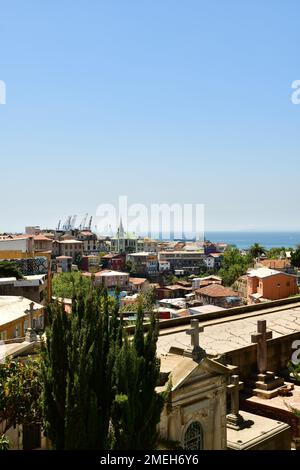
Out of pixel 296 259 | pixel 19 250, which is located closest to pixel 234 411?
pixel 19 250

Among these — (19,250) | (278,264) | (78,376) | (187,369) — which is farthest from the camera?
(278,264)

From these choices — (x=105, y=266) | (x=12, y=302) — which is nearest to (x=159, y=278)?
(x=105, y=266)

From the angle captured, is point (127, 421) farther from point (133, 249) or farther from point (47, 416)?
point (133, 249)

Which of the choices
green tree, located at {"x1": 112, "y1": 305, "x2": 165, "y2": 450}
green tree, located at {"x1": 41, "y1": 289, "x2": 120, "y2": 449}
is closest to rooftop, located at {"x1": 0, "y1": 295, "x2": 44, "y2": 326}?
green tree, located at {"x1": 41, "y1": 289, "x2": 120, "y2": 449}

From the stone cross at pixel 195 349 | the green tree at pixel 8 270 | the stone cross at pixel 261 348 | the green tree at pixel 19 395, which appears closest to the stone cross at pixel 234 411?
the stone cross at pixel 195 349

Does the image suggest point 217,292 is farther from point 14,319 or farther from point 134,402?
point 134,402

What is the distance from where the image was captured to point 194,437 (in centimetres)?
1119

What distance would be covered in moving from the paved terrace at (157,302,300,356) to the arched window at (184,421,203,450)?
3737 millimetres

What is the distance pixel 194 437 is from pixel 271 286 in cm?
3987

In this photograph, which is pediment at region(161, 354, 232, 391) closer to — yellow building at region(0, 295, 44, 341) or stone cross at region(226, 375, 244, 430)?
stone cross at region(226, 375, 244, 430)

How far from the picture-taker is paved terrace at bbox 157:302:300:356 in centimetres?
1720

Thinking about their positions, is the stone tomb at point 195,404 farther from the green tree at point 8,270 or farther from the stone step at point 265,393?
the green tree at point 8,270

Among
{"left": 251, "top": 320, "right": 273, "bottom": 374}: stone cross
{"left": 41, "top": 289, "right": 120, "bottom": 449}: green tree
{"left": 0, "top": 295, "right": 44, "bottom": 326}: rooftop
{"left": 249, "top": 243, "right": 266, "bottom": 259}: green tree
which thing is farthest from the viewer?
{"left": 249, "top": 243, "right": 266, "bottom": 259}: green tree
